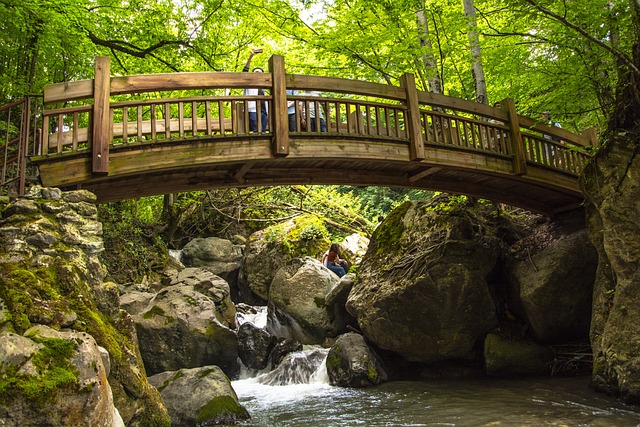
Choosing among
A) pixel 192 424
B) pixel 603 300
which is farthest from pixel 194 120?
pixel 603 300

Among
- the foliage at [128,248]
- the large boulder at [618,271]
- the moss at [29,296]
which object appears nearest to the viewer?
the moss at [29,296]

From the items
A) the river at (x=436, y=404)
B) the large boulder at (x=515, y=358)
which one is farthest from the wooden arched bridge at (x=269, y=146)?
the river at (x=436, y=404)

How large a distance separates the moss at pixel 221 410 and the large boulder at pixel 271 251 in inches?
Answer: 287

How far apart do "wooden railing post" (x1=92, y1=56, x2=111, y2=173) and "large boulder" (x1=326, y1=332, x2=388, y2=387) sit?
5.63 meters

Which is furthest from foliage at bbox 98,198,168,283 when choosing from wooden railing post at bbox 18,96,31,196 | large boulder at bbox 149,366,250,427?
wooden railing post at bbox 18,96,31,196

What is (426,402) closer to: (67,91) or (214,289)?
(214,289)

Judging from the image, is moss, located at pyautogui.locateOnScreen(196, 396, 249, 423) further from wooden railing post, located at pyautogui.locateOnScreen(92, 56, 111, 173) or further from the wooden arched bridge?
wooden railing post, located at pyautogui.locateOnScreen(92, 56, 111, 173)

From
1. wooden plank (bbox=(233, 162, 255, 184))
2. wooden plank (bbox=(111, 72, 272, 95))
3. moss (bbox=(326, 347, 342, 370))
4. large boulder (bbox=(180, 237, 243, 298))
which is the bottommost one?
moss (bbox=(326, 347, 342, 370))

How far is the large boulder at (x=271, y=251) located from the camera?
577 inches

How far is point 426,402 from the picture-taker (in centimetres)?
777

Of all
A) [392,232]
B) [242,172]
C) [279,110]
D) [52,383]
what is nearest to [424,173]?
[392,232]

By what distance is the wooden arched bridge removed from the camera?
6.56 m

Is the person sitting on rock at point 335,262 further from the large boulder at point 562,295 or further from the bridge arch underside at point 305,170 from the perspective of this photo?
the large boulder at point 562,295

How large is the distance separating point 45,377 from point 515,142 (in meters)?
8.80
